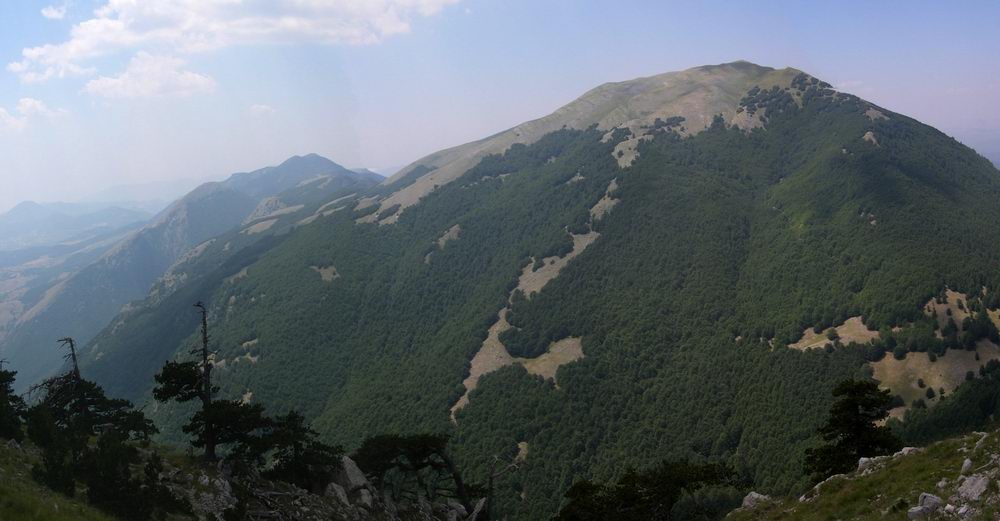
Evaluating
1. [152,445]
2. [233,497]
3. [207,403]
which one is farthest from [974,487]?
[152,445]

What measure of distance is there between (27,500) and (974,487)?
38904mm

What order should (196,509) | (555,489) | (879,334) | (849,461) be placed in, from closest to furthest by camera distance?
1. (196,509)
2. (849,461)
3. (555,489)
4. (879,334)

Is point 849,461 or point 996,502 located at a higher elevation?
point 996,502

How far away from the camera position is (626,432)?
169750 mm

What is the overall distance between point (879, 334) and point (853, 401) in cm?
15433

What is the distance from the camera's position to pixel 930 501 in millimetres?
21703

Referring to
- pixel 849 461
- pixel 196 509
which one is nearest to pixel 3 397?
pixel 196 509

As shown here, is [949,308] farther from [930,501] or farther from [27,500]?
[27,500]

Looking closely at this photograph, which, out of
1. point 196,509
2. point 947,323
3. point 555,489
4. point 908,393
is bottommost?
point 555,489

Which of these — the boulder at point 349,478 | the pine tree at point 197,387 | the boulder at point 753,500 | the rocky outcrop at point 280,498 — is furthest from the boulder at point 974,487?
the pine tree at point 197,387

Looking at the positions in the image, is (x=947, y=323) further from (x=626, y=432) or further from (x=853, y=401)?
(x=853, y=401)

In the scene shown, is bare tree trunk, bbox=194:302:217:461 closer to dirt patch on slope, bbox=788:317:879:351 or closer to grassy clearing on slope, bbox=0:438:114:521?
grassy clearing on slope, bbox=0:438:114:521

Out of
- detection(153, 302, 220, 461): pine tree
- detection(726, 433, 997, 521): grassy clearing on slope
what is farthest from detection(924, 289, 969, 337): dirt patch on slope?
detection(153, 302, 220, 461): pine tree

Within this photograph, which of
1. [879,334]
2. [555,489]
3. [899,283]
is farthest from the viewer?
[899,283]
